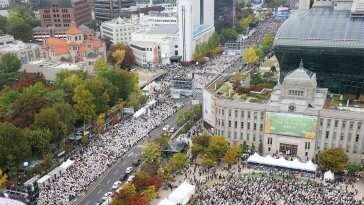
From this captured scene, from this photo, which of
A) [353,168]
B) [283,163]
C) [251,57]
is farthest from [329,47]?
[251,57]

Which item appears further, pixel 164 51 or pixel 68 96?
pixel 164 51

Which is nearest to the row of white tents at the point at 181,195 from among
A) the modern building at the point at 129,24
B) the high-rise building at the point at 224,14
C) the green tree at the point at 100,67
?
the green tree at the point at 100,67

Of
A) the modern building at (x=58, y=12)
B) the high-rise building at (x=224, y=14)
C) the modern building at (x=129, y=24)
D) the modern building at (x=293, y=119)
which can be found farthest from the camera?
the high-rise building at (x=224, y=14)

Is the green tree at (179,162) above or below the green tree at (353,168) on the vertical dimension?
above

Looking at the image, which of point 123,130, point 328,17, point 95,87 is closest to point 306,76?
point 328,17

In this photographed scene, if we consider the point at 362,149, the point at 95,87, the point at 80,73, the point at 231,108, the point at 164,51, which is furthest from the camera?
the point at 164,51

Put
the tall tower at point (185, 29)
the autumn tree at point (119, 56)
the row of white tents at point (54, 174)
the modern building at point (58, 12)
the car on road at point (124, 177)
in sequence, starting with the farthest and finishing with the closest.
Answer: the modern building at point (58, 12) < the tall tower at point (185, 29) < the autumn tree at point (119, 56) < the car on road at point (124, 177) < the row of white tents at point (54, 174)

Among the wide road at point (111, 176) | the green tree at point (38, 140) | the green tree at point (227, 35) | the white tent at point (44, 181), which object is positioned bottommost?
the wide road at point (111, 176)

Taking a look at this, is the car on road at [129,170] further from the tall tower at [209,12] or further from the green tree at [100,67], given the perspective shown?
the tall tower at [209,12]

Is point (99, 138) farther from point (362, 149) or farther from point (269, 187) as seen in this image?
point (362, 149)
